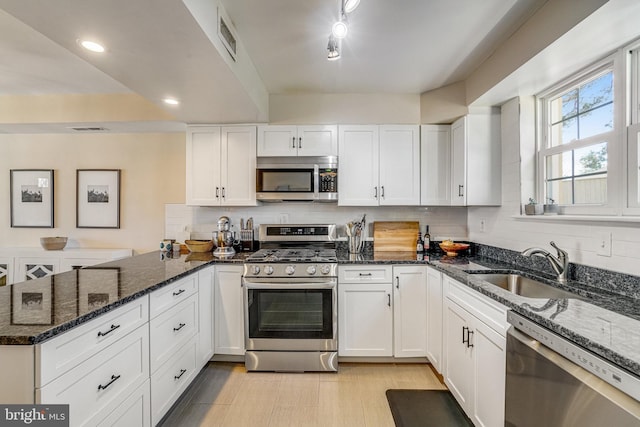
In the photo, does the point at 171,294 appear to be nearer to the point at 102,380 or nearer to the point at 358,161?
the point at 102,380

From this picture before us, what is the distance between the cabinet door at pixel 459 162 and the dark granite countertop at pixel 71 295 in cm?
234

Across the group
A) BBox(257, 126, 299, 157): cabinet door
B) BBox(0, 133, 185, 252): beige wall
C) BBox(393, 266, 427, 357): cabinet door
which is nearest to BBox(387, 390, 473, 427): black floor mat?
BBox(393, 266, 427, 357): cabinet door

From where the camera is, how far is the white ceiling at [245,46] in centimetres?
136

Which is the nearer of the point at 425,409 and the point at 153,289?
the point at 153,289

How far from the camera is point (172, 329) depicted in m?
1.89

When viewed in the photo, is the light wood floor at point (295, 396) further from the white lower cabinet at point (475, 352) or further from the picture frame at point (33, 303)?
the picture frame at point (33, 303)

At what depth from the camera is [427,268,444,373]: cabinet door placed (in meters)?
2.28

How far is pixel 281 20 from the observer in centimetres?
180

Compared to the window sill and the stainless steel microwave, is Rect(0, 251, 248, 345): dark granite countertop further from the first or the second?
the window sill

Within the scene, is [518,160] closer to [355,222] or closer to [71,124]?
[355,222]

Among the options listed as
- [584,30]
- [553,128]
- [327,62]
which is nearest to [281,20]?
[327,62]

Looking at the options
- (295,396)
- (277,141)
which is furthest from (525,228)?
(277,141)

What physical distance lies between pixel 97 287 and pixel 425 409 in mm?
2153

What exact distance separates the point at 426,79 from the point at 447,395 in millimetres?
2562
